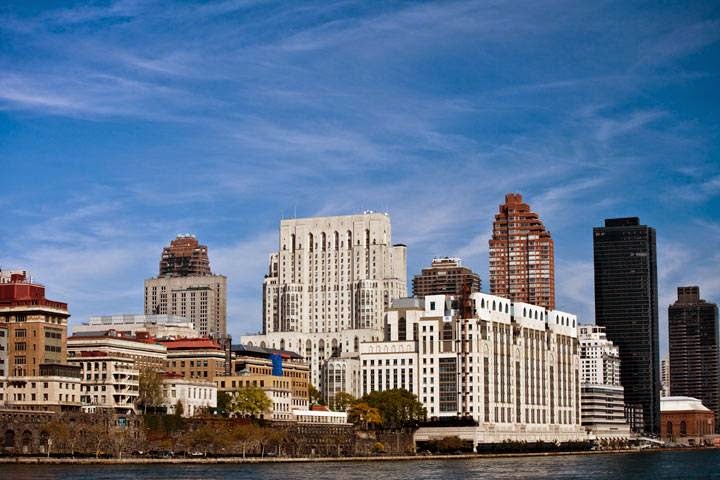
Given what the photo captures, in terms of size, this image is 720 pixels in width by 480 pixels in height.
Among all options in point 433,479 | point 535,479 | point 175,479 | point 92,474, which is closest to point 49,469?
point 92,474

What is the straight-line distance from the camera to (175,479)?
179500mm

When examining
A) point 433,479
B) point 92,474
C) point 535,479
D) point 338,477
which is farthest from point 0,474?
point 535,479

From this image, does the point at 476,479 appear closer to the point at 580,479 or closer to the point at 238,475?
the point at 580,479

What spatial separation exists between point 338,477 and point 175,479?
2475 centimetres

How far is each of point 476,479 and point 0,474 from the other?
6227cm

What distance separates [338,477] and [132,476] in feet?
92.1

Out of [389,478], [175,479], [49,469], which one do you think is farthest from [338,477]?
[49,469]

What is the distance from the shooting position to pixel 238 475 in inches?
7628

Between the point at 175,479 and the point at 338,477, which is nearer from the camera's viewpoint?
the point at 175,479

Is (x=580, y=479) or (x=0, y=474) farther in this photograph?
(x=580, y=479)

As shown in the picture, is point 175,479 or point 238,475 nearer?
point 175,479

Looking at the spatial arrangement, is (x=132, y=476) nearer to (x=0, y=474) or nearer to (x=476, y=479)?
(x=0, y=474)

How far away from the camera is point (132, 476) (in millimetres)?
183000

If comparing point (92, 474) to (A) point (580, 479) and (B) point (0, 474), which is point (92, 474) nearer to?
(B) point (0, 474)
